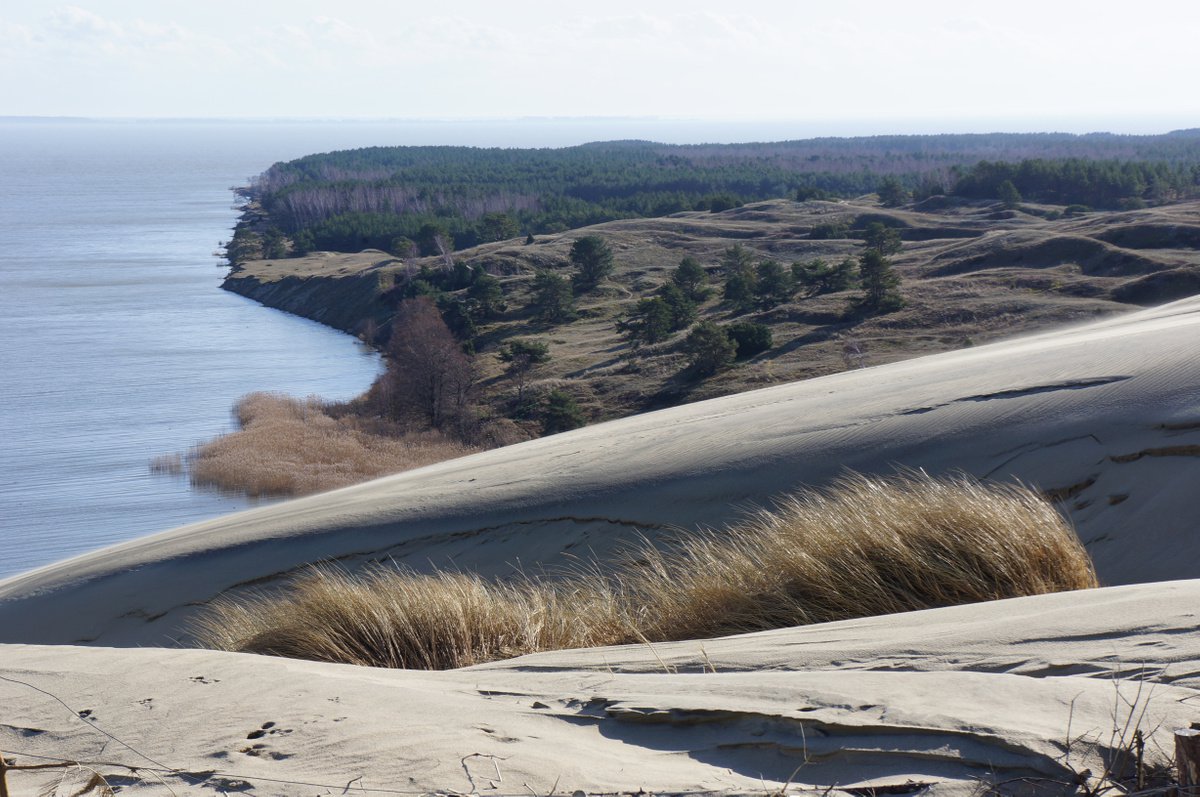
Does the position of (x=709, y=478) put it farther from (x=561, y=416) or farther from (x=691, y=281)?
(x=691, y=281)

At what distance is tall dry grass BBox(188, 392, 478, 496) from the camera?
2647cm

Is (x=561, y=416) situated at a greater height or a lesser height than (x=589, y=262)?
lesser

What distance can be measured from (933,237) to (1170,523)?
5462 cm

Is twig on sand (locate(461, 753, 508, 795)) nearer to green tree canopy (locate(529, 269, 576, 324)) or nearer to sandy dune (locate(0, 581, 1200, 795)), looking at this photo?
sandy dune (locate(0, 581, 1200, 795))

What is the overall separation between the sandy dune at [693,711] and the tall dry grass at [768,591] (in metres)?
0.64

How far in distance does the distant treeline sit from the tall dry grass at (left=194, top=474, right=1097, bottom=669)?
6281 cm

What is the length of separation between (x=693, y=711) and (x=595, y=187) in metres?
122

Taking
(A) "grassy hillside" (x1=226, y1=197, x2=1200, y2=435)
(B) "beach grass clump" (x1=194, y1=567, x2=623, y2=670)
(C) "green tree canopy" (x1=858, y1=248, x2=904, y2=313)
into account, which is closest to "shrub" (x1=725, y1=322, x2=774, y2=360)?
(A) "grassy hillside" (x1=226, y1=197, x2=1200, y2=435)

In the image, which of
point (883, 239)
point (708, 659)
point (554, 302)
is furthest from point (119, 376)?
point (708, 659)

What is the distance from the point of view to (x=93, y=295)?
5731 cm

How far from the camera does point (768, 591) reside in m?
4.45

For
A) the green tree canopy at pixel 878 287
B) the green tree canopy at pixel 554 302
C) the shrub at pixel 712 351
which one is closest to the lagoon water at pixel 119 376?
the green tree canopy at pixel 554 302

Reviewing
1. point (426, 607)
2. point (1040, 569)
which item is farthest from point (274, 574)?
point (1040, 569)

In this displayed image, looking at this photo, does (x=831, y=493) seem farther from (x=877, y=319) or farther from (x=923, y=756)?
(x=877, y=319)
